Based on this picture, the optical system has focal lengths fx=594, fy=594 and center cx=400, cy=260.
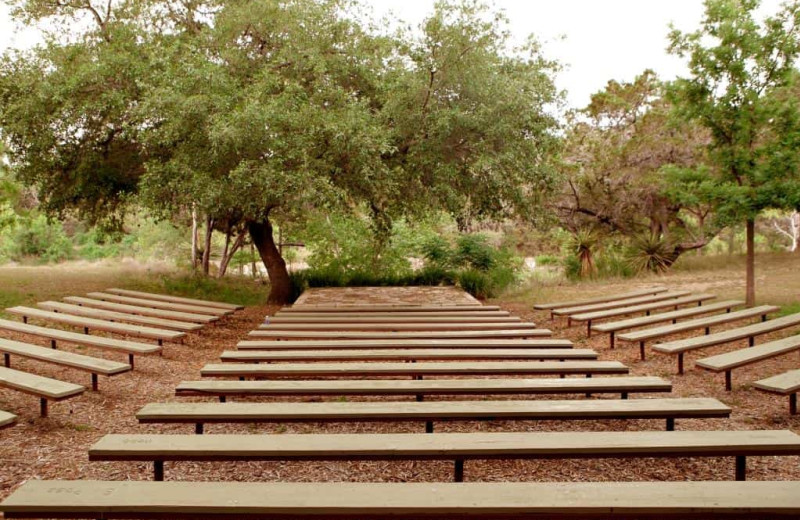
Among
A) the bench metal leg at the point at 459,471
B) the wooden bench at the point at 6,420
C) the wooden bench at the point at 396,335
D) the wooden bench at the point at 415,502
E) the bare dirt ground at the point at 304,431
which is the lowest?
the bare dirt ground at the point at 304,431

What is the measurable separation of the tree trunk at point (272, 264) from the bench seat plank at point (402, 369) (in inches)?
329

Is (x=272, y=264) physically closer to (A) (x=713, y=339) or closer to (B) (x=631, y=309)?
(B) (x=631, y=309)

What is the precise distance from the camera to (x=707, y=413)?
12.4 feet

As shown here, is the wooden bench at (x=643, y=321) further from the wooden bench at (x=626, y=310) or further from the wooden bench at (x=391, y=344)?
the wooden bench at (x=391, y=344)

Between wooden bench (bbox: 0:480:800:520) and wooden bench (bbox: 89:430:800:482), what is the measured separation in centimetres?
40

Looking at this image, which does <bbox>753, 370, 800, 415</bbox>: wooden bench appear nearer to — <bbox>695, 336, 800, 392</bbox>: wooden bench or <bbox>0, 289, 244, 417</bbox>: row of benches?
<bbox>695, 336, 800, 392</bbox>: wooden bench

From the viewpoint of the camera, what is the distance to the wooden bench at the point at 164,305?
9422 mm

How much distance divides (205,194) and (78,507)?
7156mm

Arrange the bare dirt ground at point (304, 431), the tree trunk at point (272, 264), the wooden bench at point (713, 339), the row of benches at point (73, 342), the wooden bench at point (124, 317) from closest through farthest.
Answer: the bare dirt ground at point (304, 431), the row of benches at point (73, 342), the wooden bench at point (713, 339), the wooden bench at point (124, 317), the tree trunk at point (272, 264)

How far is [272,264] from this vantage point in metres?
13.6

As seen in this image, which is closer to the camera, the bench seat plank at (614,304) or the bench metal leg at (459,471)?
the bench metal leg at (459,471)

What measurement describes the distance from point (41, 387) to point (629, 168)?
1747 centimetres

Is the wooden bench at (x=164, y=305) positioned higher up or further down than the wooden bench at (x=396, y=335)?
higher up

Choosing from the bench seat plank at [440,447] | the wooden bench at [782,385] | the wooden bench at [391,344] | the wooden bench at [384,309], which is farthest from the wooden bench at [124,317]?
the wooden bench at [782,385]
